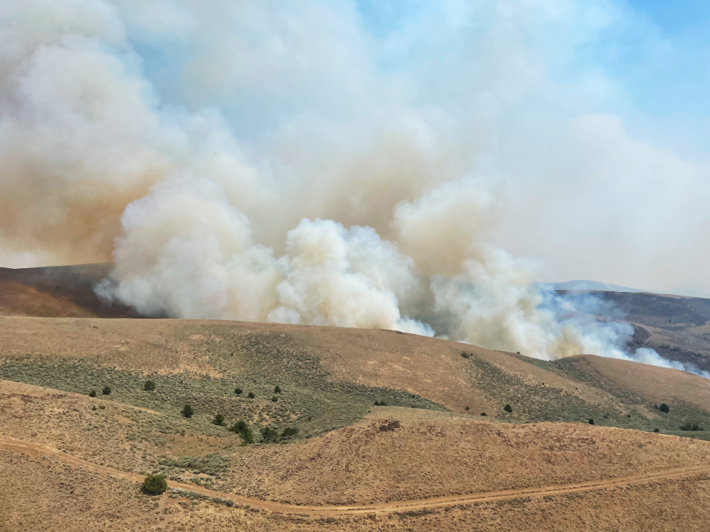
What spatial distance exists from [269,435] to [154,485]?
12448 millimetres

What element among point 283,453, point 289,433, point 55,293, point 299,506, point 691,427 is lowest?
point 299,506

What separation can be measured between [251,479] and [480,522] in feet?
41.3

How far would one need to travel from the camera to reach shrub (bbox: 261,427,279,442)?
3187cm

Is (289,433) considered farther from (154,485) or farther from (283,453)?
(154,485)

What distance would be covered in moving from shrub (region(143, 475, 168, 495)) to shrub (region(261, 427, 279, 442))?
11.2 meters

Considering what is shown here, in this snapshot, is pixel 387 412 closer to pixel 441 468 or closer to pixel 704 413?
pixel 441 468

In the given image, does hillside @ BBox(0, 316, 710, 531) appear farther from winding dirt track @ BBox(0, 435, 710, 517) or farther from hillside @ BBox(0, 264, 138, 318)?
hillside @ BBox(0, 264, 138, 318)

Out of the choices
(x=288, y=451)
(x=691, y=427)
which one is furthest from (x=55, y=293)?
(x=691, y=427)

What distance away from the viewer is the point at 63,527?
57.1ft

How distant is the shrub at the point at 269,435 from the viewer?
3187 centimetres

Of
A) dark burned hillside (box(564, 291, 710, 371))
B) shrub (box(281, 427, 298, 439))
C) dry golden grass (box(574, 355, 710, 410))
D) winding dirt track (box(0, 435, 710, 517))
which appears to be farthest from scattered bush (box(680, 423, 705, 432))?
dark burned hillside (box(564, 291, 710, 371))

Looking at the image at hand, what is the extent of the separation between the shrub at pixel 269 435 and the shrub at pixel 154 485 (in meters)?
11.2

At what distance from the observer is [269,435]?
32.6 meters

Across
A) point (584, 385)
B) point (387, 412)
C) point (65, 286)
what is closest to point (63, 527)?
→ point (387, 412)
